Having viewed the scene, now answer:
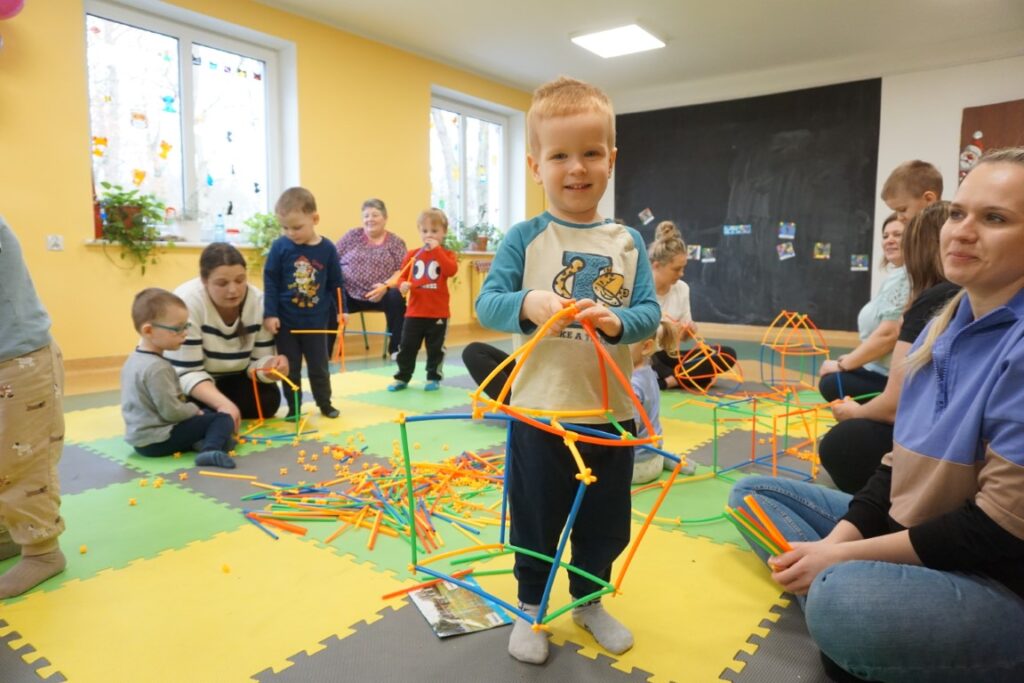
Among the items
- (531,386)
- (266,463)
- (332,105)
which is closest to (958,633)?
(531,386)

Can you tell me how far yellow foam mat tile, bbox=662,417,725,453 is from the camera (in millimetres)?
3007

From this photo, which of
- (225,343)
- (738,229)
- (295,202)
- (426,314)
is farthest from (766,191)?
(225,343)

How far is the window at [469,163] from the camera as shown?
306 inches

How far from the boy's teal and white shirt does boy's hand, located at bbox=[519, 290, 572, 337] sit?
0.17 feet

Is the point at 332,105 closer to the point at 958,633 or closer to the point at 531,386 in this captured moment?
the point at 531,386

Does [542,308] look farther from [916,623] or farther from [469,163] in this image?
[469,163]

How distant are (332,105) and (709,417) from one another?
4.56m

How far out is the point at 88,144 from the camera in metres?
4.62

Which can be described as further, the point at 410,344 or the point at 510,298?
the point at 410,344

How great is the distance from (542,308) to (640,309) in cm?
23

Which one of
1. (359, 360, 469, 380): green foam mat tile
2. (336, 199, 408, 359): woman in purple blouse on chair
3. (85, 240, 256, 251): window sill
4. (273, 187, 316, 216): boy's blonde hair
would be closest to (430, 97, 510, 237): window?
(336, 199, 408, 359): woman in purple blouse on chair

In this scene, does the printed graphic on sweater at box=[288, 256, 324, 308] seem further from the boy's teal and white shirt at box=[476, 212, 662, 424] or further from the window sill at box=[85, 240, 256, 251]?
the boy's teal and white shirt at box=[476, 212, 662, 424]

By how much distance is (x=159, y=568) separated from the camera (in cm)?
178

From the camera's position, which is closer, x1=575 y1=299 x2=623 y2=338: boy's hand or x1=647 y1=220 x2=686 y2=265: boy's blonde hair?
x1=575 y1=299 x2=623 y2=338: boy's hand
